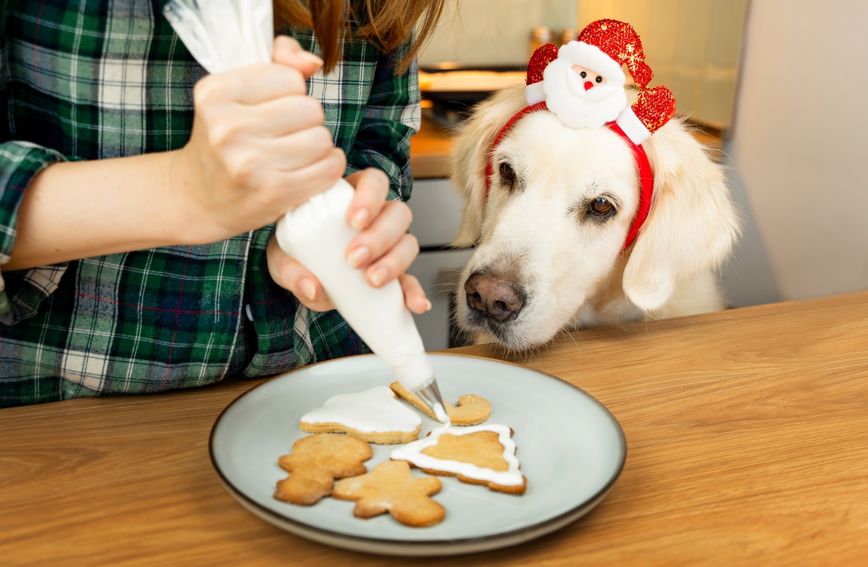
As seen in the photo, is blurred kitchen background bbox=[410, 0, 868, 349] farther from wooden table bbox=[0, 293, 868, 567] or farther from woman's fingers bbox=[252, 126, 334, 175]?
woman's fingers bbox=[252, 126, 334, 175]

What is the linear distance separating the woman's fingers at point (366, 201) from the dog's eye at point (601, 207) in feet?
2.28

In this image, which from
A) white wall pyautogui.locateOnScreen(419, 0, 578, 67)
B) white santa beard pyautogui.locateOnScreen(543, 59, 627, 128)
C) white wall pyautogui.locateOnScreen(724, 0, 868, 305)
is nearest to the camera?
white santa beard pyautogui.locateOnScreen(543, 59, 627, 128)

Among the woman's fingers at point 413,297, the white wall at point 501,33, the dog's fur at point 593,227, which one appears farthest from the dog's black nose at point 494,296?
the white wall at point 501,33

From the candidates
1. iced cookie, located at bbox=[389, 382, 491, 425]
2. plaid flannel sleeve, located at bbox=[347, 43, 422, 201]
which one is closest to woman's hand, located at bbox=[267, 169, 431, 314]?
iced cookie, located at bbox=[389, 382, 491, 425]

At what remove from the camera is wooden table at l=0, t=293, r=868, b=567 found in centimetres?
59

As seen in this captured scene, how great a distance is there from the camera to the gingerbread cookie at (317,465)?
24.3 inches

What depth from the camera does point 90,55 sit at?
2.75 feet

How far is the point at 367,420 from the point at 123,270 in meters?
0.37

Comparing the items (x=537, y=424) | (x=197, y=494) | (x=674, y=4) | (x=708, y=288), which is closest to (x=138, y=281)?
(x=197, y=494)

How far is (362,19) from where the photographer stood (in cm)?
102

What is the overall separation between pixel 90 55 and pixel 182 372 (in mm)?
338

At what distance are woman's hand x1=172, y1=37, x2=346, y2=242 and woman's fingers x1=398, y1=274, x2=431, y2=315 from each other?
0.12m

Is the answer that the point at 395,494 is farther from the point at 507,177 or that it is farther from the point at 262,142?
the point at 507,177

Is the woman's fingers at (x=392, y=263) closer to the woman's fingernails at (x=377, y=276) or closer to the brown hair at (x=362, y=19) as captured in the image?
the woman's fingernails at (x=377, y=276)
